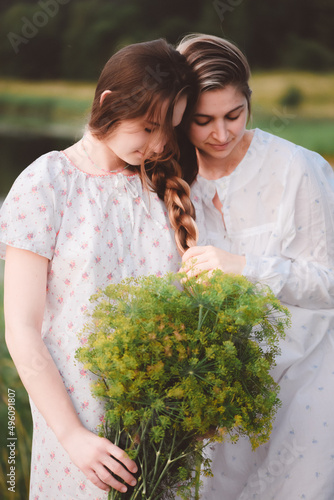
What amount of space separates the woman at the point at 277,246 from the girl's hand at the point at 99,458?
47 centimetres

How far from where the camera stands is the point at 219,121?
1.39 m

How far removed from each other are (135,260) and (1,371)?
1.28 m

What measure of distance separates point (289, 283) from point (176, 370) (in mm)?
517

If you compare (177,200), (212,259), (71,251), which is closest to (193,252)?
(212,259)

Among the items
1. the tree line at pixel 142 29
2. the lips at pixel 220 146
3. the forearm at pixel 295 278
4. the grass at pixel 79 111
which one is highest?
the tree line at pixel 142 29

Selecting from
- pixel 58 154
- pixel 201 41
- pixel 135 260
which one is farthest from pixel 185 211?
pixel 201 41

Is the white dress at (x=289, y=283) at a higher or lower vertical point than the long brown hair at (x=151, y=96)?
lower

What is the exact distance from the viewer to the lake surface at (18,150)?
89.7 inches

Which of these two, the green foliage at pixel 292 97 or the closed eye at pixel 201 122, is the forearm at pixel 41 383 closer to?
the closed eye at pixel 201 122

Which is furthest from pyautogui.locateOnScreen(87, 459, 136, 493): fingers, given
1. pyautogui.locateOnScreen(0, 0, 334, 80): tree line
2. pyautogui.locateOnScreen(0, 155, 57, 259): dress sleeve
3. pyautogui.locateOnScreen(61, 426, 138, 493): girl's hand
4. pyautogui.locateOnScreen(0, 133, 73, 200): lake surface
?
pyautogui.locateOnScreen(0, 0, 334, 80): tree line

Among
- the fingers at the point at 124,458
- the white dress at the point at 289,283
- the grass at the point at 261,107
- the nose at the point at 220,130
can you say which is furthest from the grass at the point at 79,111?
the fingers at the point at 124,458

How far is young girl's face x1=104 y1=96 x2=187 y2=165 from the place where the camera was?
1188 millimetres

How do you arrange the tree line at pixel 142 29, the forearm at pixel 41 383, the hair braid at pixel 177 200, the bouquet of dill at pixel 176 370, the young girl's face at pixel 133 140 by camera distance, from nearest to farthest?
the bouquet of dill at pixel 176 370, the forearm at pixel 41 383, the young girl's face at pixel 133 140, the hair braid at pixel 177 200, the tree line at pixel 142 29

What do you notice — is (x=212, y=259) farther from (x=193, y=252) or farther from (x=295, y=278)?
(x=295, y=278)
